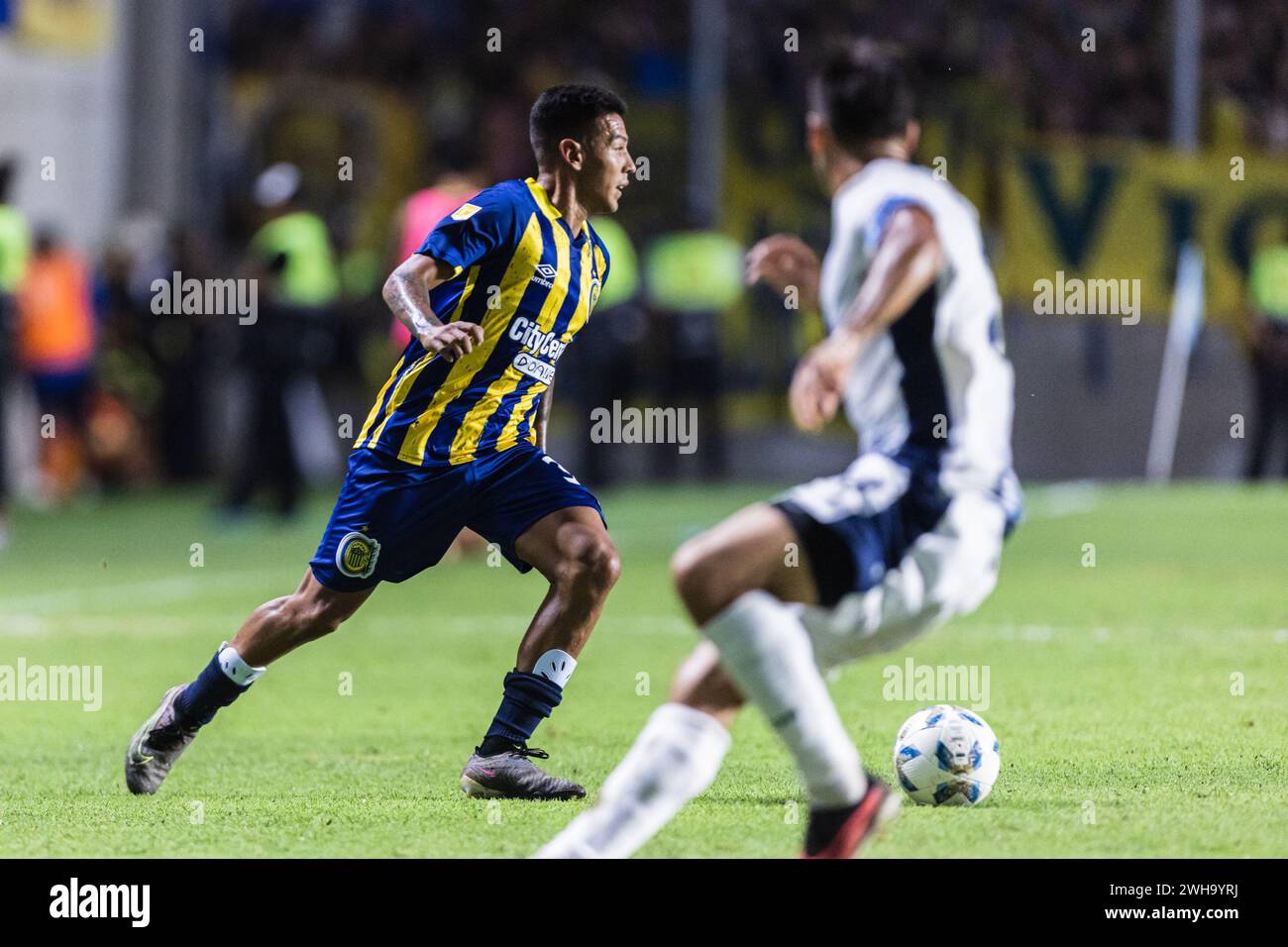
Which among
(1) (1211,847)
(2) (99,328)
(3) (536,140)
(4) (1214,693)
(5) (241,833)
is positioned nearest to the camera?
(1) (1211,847)

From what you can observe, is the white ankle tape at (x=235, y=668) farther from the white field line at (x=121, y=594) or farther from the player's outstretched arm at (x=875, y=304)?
the white field line at (x=121, y=594)

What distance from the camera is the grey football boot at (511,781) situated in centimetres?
601

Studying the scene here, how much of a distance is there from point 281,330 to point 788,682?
11266 mm

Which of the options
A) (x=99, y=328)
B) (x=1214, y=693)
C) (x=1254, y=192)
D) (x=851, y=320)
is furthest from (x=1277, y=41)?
(x=851, y=320)

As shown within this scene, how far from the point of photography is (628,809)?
4473 mm

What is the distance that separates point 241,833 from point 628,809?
143 cm

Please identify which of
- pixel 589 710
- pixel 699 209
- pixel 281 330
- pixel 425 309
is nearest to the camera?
pixel 425 309

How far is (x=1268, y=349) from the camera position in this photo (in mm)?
20156

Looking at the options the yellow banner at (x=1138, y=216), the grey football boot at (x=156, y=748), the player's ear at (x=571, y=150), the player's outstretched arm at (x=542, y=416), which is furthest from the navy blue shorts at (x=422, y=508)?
the yellow banner at (x=1138, y=216)

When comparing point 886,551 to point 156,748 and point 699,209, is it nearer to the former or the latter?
point 156,748

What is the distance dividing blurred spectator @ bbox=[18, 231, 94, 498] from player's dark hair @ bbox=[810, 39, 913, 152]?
14.1 metres

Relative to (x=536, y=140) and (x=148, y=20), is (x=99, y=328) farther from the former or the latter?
(x=536, y=140)

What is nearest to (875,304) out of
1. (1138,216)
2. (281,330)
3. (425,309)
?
(425,309)

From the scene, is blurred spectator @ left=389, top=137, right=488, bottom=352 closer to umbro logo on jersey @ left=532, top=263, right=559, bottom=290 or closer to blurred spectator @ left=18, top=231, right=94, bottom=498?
umbro logo on jersey @ left=532, top=263, right=559, bottom=290
